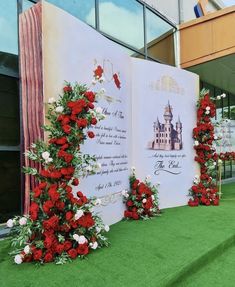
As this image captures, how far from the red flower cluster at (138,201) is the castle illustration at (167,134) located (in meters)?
0.76

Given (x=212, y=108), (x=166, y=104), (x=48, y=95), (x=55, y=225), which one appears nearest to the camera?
(x=55, y=225)

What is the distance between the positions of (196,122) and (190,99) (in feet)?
1.41

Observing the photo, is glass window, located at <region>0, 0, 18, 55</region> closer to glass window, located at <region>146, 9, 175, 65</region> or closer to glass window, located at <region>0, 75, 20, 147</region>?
glass window, located at <region>0, 75, 20, 147</region>

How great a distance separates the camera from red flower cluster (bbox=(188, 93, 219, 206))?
5.98 meters

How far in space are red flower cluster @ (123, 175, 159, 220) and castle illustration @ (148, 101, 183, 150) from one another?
29.8 inches

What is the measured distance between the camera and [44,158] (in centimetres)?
297

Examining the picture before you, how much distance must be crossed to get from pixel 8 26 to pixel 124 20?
2.88m

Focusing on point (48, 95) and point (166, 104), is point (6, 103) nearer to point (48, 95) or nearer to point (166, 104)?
point (48, 95)

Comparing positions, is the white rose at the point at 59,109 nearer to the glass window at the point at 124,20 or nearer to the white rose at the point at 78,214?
the white rose at the point at 78,214

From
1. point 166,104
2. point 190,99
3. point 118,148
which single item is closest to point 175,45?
point 190,99

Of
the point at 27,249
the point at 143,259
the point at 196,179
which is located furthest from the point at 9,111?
the point at 196,179

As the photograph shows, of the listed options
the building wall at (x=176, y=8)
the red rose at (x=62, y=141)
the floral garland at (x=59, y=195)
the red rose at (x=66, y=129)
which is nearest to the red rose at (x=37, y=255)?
the floral garland at (x=59, y=195)

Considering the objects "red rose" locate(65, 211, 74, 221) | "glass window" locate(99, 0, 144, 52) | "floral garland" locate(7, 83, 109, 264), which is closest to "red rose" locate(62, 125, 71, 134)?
"floral garland" locate(7, 83, 109, 264)

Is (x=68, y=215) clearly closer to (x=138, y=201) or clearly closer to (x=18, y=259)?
(x=18, y=259)
